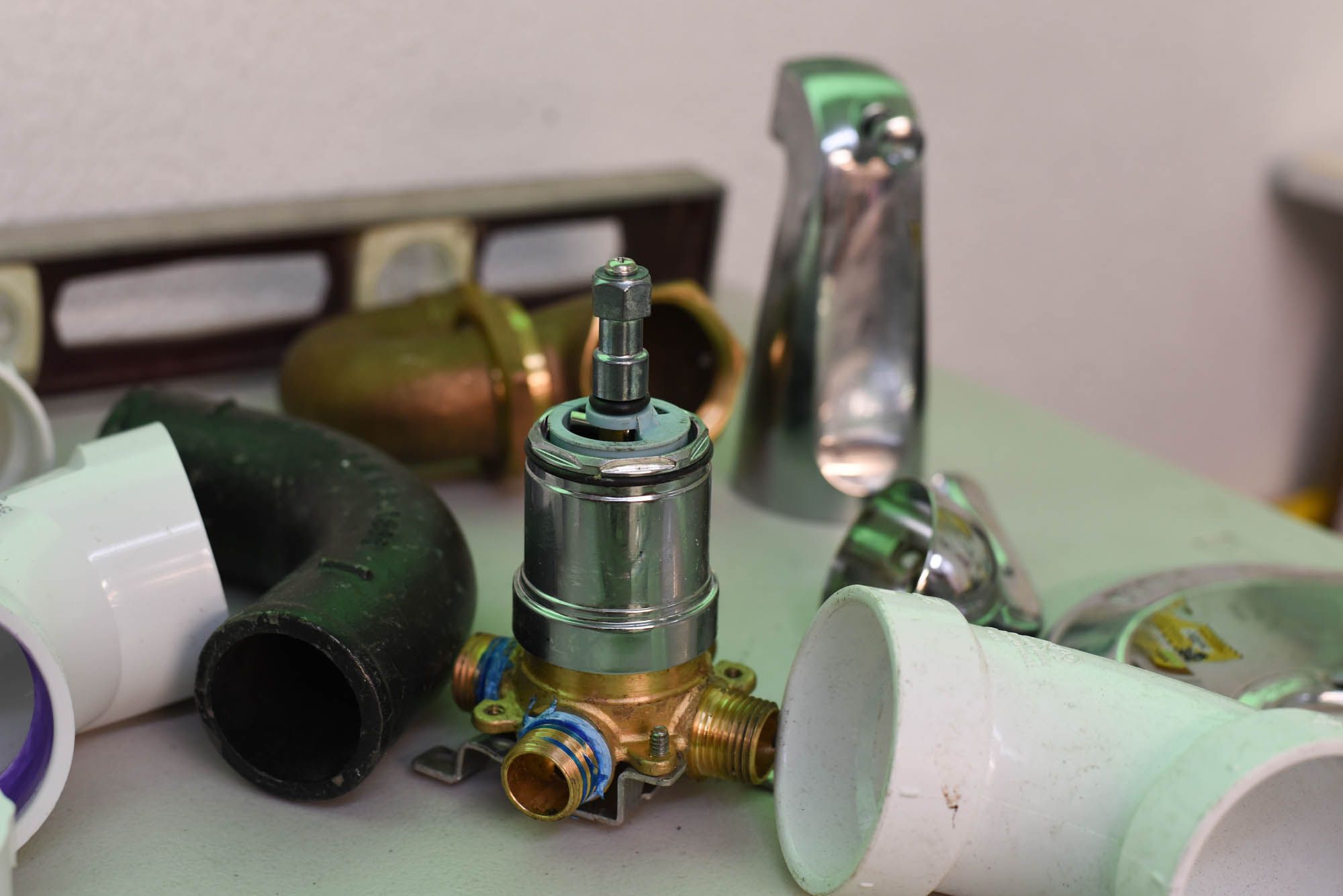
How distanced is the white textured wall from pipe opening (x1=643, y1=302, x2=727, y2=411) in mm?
294

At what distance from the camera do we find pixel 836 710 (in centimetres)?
45

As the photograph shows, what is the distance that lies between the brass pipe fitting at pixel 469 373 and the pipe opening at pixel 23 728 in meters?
0.24

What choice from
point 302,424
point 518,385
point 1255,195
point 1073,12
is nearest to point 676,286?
point 518,385

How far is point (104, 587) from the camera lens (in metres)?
0.47

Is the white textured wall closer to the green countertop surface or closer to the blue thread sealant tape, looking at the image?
the green countertop surface

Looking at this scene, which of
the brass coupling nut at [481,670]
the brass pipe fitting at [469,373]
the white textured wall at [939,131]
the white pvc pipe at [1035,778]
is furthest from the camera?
the white textured wall at [939,131]

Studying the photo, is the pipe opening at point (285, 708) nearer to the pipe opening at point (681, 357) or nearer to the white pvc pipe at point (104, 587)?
the white pvc pipe at point (104, 587)

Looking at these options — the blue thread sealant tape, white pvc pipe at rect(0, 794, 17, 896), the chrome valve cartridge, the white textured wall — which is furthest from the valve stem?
the white textured wall

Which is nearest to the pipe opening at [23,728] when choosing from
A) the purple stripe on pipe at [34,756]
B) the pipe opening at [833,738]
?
the purple stripe on pipe at [34,756]

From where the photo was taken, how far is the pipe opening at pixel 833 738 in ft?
1.43

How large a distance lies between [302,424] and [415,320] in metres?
0.16

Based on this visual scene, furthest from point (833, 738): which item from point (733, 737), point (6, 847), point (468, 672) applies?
point (6, 847)

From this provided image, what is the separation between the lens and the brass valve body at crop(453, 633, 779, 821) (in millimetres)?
452

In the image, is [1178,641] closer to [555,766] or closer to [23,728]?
[555,766]
